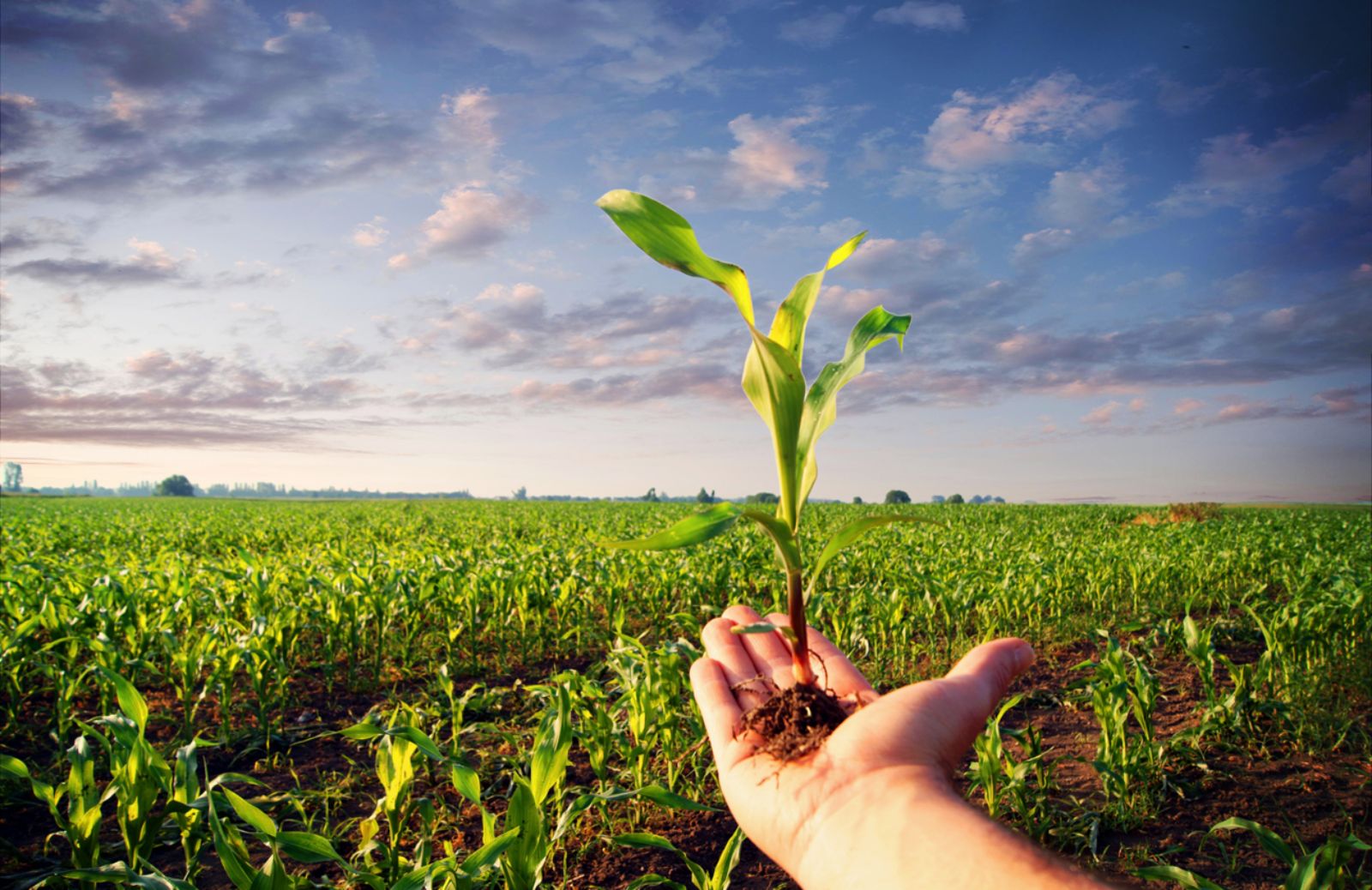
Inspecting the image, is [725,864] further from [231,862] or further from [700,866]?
[231,862]

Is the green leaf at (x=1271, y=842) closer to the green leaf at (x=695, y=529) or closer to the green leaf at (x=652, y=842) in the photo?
the green leaf at (x=652, y=842)

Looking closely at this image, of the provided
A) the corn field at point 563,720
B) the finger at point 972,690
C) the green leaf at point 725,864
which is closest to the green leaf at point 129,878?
the corn field at point 563,720

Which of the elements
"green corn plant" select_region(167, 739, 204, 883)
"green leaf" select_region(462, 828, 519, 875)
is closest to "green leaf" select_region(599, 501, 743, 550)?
"green leaf" select_region(462, 828, 519, 875)

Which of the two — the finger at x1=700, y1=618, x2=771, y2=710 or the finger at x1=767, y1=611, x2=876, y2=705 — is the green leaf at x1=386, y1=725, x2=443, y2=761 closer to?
the finger at x1=700, y1=618, x2=771, y2=710

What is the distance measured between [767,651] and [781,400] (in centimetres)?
109

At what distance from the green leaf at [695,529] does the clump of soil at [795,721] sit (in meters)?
0.63

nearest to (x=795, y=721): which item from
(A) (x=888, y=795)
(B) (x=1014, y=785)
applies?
(A) (x=888, y=795)

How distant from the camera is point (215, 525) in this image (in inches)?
772

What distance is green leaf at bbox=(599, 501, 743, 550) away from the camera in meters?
1.60

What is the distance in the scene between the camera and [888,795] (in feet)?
5.33

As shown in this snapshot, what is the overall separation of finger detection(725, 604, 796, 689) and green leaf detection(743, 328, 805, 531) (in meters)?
0.58

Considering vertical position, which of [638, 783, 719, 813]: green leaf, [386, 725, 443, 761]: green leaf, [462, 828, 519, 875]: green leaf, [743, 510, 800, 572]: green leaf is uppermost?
[743, 510, 800, 572]: green leaf

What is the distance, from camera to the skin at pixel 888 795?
142 centimetres

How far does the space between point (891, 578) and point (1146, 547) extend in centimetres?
Result: 575
